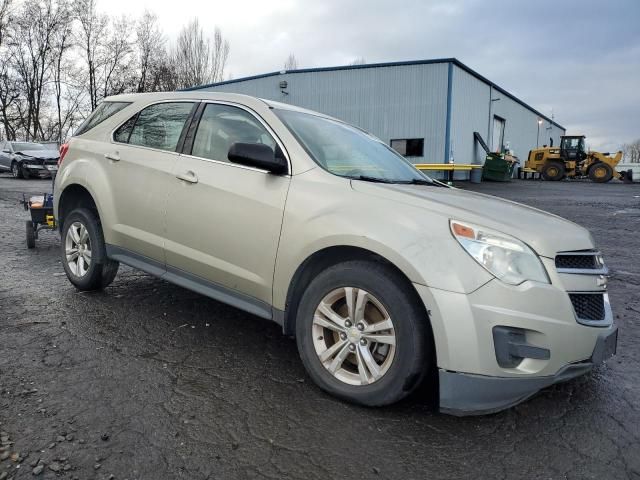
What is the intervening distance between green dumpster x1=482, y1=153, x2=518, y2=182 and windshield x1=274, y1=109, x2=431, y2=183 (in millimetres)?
22976

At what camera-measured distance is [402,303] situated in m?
2.42

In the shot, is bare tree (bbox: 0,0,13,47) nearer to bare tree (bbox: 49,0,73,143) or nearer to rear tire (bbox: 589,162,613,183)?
bare tree (bbox: 49,0,73,143)

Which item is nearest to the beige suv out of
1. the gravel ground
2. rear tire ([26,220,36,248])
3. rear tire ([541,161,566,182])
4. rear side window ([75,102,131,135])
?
the gravel ground

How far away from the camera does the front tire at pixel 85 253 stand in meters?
4.22

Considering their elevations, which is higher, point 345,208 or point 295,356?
point 345,208

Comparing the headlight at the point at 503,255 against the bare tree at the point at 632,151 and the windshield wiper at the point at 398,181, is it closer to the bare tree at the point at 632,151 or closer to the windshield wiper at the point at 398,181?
the windshield wiper at the point at 398,181

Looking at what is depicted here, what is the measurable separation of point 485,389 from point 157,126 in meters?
3.16

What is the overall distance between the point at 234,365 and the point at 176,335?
0.70 metres

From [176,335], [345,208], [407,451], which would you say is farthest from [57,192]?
[407,451]

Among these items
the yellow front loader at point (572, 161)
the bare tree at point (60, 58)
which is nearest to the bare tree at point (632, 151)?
the yellow front loader at point (572, 161)

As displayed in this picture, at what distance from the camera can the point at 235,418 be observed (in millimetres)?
2469

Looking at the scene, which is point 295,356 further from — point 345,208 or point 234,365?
point 345,208

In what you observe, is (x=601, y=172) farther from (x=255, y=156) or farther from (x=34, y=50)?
(x=34, y=50)

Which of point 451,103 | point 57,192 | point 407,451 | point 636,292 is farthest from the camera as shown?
point 451,103
